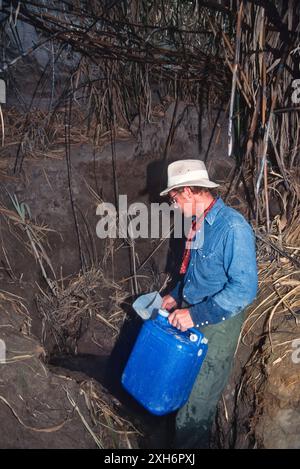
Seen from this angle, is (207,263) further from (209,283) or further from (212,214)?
(212,214)

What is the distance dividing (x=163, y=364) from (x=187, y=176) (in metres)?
1.04

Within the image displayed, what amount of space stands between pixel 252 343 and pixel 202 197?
3.46ft

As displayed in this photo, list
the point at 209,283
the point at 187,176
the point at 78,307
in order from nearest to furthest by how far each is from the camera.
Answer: the point at 187,176 → the point at 209,283 → the point at 78,307

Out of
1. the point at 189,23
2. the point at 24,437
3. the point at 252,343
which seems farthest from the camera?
Result: the point at 189,23

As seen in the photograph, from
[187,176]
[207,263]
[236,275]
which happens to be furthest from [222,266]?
[187,176]

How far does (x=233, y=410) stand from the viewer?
8.98ft

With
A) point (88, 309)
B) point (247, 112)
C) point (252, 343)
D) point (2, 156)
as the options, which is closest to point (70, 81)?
point (2, 156)

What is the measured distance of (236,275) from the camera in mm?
2266

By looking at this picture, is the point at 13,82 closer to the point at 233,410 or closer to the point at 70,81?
the point at 70,81

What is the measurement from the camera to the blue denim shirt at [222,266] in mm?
2268

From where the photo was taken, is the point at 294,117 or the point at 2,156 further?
the point at 2,156

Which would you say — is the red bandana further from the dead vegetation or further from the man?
the dead vegetation

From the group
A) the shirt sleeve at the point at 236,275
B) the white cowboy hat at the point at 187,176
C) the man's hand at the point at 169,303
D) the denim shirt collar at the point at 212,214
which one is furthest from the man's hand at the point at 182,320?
the white cowboy hat at the point at 187,176

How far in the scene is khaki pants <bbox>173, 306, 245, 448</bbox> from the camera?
8.43 ft
